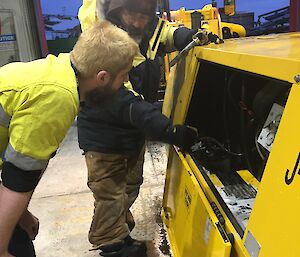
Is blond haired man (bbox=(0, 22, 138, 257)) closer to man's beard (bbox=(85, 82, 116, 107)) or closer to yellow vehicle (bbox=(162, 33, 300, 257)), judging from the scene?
man's beard (bbox=(85, 82, 116, 107))

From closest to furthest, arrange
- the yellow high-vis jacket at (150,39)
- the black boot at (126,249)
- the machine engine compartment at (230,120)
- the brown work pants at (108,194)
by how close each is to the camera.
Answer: the machine engine compartment at (230,120) < the yellow high-vis jacket at (150,39) < the brown work pants at (108,194) < the black boot at (126,249)

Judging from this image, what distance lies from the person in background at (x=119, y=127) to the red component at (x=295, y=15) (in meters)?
4.19

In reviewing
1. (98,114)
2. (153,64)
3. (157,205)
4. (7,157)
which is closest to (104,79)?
(7,157)

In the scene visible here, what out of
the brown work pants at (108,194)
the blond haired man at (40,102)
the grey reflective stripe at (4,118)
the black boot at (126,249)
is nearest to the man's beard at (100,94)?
the blond haired man at (40,102)

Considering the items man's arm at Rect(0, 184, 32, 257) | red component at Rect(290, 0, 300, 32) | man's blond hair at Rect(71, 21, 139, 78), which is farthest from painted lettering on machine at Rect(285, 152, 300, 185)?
red component at Rect(290, 0, 300, 32)

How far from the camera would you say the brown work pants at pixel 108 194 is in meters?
1.73

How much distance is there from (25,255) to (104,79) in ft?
2.39

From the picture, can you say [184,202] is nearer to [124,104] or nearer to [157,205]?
[124,104]

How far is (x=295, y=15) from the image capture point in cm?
531

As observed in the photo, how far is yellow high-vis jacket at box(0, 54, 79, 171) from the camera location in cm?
91

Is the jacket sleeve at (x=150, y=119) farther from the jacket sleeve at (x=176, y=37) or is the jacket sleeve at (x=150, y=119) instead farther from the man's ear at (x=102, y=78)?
the jacket sleeve at (x=176, y=37)

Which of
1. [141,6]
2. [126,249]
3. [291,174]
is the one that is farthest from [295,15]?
[291,174]

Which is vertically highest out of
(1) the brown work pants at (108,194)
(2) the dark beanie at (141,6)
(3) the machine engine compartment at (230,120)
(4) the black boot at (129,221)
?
(2) the dark beanie at (141,6)

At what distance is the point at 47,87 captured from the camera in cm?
92
